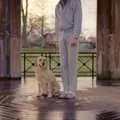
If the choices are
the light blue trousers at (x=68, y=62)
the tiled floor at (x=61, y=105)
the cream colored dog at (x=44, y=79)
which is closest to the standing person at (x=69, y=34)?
the light blue trousers at (x=68, y=62)

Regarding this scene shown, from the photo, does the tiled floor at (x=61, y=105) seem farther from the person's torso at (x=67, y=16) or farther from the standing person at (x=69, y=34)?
the person's torso at (x=67, y=16)

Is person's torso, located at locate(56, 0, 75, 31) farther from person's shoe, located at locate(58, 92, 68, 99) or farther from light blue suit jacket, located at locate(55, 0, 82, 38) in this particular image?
person's shoe, located at locate(58, 92, 68, 99)

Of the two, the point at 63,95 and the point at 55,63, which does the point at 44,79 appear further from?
the point at 55,63

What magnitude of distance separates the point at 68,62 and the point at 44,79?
70 cm

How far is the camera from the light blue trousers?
11.4m

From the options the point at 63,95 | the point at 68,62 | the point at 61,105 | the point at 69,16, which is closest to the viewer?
the point at 61,105

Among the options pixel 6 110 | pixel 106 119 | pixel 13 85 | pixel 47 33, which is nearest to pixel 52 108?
pixel 6 110

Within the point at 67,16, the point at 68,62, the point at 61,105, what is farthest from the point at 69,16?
the point at 61,105

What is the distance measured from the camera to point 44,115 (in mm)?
9273

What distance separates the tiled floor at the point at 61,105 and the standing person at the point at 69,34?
1.70ft

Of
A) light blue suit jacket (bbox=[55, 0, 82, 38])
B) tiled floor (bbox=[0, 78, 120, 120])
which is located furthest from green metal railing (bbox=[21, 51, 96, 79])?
light blue suit jacket (bbox=[55, 0, 82, 38])

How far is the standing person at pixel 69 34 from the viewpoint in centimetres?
1120

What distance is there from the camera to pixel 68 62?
11.5 meters

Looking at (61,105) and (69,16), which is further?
(69,16)
